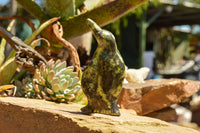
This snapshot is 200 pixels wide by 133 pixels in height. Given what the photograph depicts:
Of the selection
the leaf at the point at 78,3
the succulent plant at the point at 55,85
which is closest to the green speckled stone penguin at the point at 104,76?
the succulent plant at the point at 55,85

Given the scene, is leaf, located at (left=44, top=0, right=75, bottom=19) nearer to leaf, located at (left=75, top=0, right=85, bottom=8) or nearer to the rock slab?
leaf, located at (left=75, top=0, right=85, bottom=8)

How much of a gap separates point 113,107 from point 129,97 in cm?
88

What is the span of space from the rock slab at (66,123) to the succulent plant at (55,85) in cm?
30

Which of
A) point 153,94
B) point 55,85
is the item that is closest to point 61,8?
point 55,85

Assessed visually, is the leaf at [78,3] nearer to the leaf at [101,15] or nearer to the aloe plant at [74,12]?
Result: the aloe plant at [74,12]

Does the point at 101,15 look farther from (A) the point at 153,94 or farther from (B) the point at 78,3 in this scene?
(A) the point at 153,94

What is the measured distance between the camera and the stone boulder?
2301 millimetres

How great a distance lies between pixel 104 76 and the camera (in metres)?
1.40

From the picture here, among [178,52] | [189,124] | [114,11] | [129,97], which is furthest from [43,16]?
[178,52]

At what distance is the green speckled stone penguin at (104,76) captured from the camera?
4.58 ft

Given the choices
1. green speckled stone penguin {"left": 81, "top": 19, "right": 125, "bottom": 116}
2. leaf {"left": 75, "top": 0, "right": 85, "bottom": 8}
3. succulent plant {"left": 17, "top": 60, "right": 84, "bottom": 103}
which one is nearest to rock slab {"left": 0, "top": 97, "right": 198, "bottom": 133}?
green speckled stone penguin {"left": 81, "top": 19, "right": 125, "bottom": 116}

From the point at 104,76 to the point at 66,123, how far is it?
0.32 metres

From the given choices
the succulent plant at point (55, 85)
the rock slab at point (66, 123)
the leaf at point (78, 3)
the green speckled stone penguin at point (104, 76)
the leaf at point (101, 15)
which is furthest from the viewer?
the leaf at point (78, 3)

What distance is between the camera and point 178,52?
1227cm
